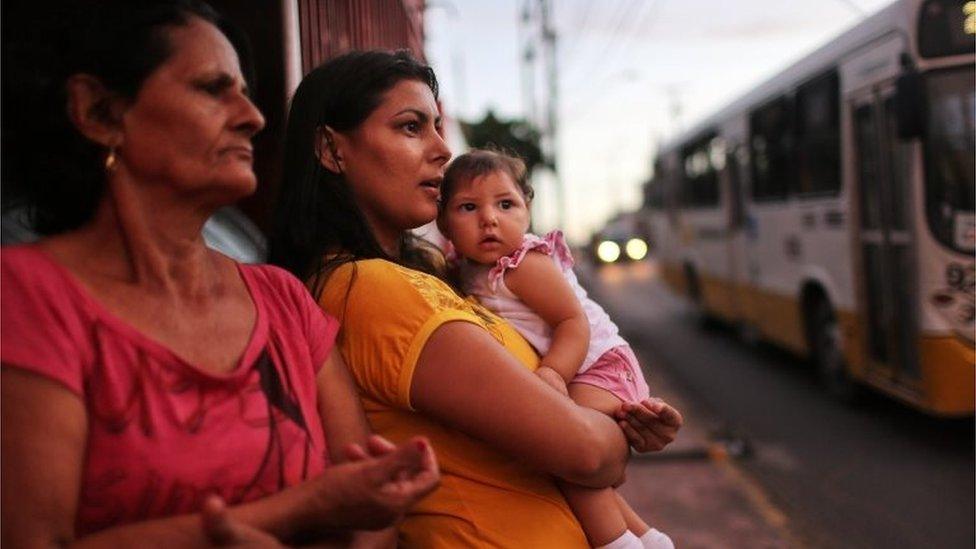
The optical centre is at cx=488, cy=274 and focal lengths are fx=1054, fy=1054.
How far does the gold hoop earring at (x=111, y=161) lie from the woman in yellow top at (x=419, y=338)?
1.73ft

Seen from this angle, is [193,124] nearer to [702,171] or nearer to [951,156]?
[951,156]

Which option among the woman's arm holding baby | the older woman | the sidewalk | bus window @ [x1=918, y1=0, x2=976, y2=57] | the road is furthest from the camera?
bus window @ [x1=918, y1=0, x2=976, y2=57]

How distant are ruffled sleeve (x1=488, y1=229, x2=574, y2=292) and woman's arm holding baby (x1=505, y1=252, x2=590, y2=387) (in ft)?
0.05

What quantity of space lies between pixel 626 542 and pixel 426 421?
0.58m

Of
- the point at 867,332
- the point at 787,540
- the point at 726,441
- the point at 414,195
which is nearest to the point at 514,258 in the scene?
the point at 414,195

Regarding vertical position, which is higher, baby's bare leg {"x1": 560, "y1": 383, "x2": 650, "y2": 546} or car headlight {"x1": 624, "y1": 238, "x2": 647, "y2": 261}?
baby's bare leg {"x1": 560, "y1": 383, "x2": 650, "y2": 546}

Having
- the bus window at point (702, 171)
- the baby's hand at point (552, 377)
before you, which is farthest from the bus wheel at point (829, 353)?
the baby's hand at point (552, 377)

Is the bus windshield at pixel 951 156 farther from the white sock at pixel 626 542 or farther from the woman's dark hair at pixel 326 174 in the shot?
the woman's dark hair at pixel 326 174

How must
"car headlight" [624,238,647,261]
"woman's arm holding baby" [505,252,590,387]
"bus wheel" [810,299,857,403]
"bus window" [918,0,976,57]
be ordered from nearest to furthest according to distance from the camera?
"woman's arm holding baby" [505,252,590,387] < "bus window" [918,0,976,57] < "bus wheel" [810,299,857,403] < "car headlight" [624,238,647,261]

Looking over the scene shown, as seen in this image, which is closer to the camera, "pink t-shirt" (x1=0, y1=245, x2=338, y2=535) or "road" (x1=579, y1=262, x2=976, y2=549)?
"pink t-shirt" (x1=0, y1=245, x2=338, y2=535)

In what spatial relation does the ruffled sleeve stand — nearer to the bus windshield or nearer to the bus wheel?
the bus windshield

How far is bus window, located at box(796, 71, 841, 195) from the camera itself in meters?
8.98

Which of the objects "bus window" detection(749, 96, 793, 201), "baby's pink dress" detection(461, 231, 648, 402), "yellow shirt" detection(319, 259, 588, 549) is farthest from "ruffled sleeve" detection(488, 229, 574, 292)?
"bus window" detection(749, 96, 793, 201)

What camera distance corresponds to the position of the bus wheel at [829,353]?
30.6 feet
